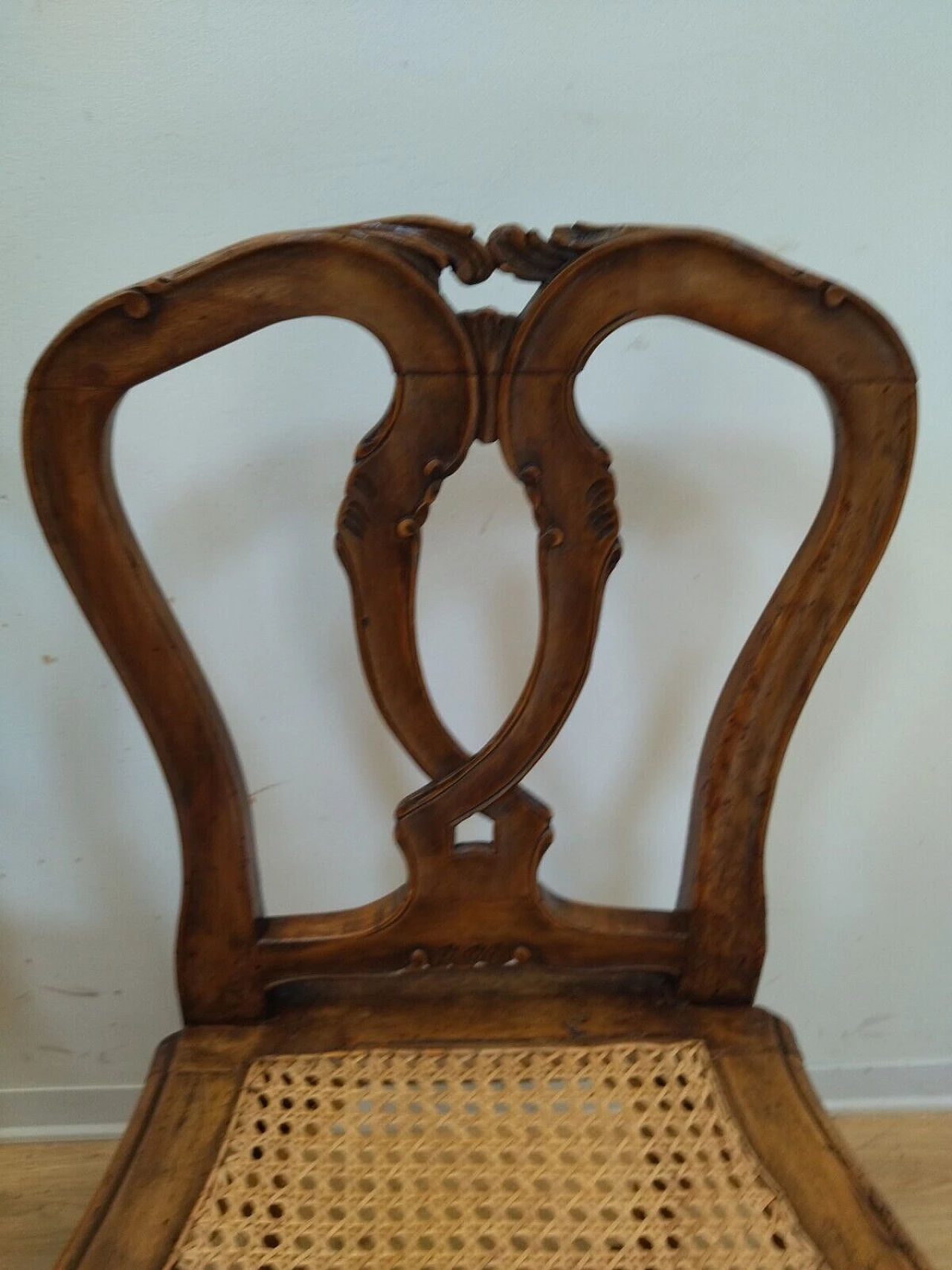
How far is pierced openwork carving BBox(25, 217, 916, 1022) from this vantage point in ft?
1.59

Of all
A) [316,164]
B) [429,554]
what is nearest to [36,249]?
[316,164]

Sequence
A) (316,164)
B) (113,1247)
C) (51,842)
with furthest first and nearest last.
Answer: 1. (51,842)
2. (316,164)
3. (113,1247)

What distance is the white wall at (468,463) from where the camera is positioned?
2.16 ft

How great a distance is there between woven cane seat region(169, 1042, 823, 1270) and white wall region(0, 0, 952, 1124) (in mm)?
315

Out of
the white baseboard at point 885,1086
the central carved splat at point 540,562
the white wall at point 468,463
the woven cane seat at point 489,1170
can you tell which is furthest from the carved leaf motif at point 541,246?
the white baseboard at point 885,1086

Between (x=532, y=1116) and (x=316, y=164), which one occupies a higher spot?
(x=316, y=164)

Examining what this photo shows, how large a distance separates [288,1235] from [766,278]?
0.58 m

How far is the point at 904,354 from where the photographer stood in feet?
1.65

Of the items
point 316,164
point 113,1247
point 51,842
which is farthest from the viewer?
point 51,842

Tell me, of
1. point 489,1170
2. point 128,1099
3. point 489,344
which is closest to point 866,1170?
point 489,1170

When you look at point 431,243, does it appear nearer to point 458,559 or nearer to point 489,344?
point 489,344

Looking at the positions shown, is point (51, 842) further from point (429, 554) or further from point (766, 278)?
point (766, 278)

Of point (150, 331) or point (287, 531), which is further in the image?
point (287, 531)

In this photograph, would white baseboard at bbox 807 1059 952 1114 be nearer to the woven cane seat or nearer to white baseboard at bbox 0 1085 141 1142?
the woven cane seat
